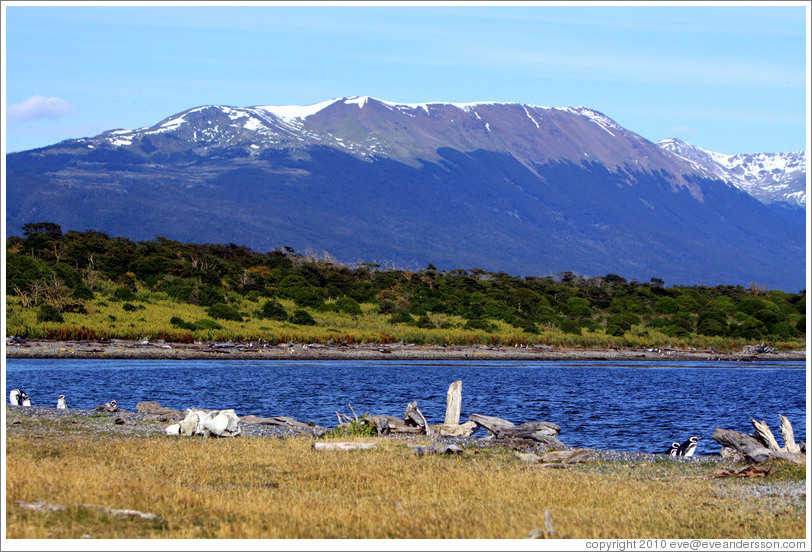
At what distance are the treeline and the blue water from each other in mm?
14448

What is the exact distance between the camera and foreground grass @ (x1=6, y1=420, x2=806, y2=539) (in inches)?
475

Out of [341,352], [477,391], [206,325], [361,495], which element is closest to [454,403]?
[361,495]

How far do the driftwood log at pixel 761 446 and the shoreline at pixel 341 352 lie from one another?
150 ft

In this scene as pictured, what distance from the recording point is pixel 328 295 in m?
90.1

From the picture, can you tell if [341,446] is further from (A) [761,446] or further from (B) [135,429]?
(A) [761,446]

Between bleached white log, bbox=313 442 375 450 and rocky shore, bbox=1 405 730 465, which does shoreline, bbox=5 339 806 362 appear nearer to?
rocky shore, bbox=1 405 730 465

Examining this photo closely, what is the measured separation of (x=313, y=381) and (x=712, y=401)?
19.5m

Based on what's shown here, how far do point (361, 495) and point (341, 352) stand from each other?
55631mm

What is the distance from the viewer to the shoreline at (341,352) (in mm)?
60469

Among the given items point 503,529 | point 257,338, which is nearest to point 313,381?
point 257,338

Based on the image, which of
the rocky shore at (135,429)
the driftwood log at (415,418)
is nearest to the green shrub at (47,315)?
the rocky shore at (135,429)

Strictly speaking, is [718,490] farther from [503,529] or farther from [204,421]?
[204,421]

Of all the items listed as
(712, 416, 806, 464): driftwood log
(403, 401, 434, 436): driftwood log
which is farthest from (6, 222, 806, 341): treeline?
(712, 416, 806, 464): driftwood log

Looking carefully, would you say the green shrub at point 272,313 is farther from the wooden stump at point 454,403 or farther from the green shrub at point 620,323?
the wooden stump at point 454,403
